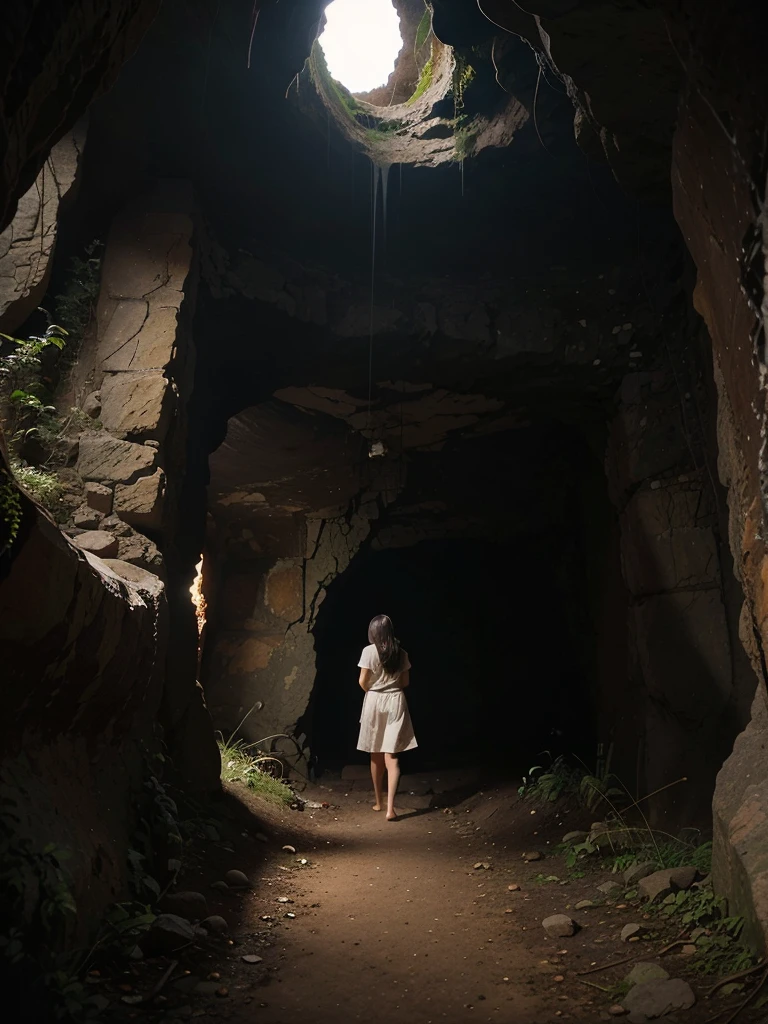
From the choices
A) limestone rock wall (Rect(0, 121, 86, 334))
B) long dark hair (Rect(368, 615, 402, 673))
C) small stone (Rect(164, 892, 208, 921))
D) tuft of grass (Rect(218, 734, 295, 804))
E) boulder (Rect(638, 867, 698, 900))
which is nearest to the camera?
small stone (Rect(164, 892, 208, 921))

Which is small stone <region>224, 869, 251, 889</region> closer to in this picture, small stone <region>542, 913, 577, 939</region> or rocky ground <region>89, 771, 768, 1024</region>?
rocky ground <region>89, 771, 768, 1024</region>

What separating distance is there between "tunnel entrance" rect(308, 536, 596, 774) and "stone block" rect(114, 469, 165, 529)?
616 centimetres

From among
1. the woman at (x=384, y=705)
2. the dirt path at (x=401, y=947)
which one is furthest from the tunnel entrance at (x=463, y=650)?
the dirt path at (x=401, y=947)

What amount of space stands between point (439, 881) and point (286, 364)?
4071mm

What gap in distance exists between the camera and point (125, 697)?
9.67ft

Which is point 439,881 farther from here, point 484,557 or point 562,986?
point 484,557

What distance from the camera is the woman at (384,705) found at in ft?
18.7

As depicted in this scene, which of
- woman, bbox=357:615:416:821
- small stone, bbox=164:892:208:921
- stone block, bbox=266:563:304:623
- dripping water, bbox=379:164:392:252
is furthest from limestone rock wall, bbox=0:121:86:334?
stone block, bbox=266:563:304:623

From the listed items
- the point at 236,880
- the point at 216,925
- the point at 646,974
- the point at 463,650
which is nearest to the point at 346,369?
the point at 236,880

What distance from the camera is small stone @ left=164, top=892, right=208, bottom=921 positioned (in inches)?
104

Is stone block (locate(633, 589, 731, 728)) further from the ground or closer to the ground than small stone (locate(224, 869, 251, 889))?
further from the ground

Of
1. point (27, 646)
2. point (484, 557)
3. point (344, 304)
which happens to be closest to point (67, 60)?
point (27, 646)

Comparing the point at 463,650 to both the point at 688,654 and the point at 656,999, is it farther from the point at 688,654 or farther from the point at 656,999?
the point at 656,999

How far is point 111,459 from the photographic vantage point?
3883mm
